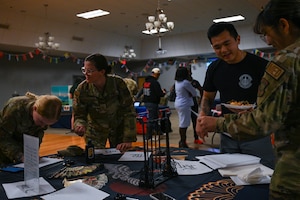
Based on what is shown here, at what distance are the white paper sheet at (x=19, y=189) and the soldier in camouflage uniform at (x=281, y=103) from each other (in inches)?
30.5

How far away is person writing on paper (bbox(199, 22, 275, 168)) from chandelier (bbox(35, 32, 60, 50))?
7.61m

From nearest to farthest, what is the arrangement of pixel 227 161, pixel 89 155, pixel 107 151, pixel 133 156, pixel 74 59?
pixel 227 161, pixel 89 155, pixel 133 156, pixel 107 151, pixel 74 59

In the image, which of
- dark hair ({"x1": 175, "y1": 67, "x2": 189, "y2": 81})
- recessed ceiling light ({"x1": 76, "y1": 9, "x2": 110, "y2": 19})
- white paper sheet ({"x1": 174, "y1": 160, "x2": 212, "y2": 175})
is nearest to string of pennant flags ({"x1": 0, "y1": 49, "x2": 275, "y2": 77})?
recessed ceiling light ({"x1": 76, "y1": 9, "x2": 110, "y2": 19})

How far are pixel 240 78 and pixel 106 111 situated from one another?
0.95m

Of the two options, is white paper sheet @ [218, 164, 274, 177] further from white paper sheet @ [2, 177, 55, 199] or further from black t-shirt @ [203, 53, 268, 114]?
white paper sheet @ [2, 177, 55, 199]

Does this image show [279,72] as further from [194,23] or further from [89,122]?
[194,23]

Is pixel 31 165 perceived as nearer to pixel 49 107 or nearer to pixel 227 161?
pixel 49 107

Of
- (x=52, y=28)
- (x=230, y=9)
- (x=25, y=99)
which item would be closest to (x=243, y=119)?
→ (x=25, y=99)

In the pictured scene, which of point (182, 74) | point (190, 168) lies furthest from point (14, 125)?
point (182, 74)

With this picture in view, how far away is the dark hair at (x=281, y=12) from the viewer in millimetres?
800

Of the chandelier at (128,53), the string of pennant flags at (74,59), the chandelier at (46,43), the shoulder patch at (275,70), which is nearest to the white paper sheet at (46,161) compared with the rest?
the shoulder patch at (275,70)

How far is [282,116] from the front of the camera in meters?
0.75

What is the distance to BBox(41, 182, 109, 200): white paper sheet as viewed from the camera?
106 centimetres

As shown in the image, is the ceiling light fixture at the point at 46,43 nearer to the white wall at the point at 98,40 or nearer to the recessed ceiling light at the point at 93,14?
the white wall at the point at 98,40
